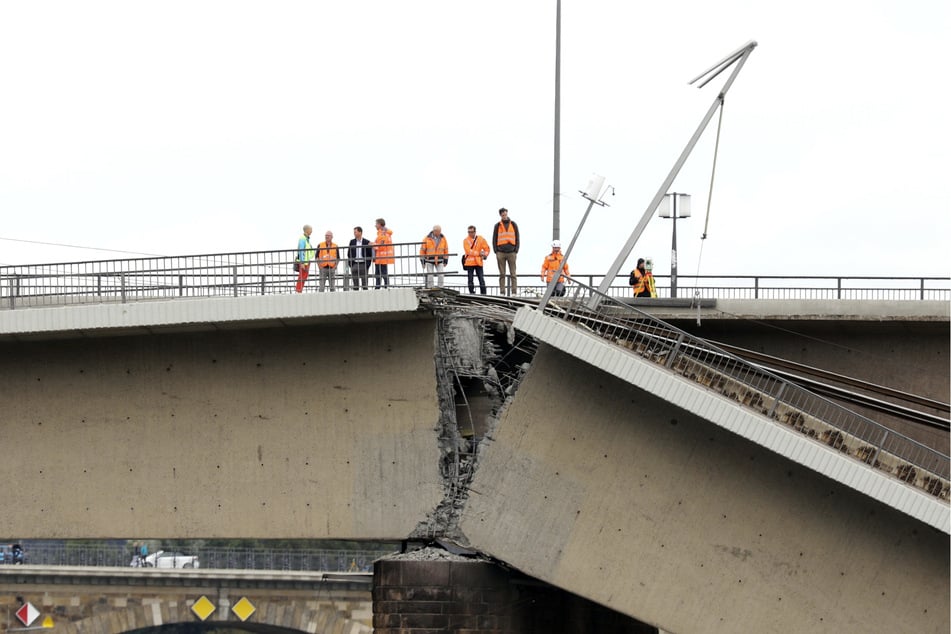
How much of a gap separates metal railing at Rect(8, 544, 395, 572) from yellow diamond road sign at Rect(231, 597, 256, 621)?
187 centimetres

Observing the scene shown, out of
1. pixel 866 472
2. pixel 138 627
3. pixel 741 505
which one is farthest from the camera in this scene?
pixel 138 627

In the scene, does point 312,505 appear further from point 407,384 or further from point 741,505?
point 741,505

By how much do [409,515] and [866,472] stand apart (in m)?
5.74

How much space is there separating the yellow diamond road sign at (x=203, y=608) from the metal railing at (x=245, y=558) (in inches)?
82.2

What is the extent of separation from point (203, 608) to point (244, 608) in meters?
2.14

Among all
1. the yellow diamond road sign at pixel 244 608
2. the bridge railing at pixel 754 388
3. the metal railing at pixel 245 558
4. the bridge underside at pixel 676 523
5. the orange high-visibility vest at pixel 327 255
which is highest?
the orange high-visibility vest at pixel 327 255

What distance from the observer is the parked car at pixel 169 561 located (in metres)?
72.4

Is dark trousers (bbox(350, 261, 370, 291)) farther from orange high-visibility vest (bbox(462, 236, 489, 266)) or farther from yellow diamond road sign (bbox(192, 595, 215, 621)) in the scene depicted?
yellow diamond road sign (bbox(192, 595, 215, 621))

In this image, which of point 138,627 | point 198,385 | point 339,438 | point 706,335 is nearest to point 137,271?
point 198,385

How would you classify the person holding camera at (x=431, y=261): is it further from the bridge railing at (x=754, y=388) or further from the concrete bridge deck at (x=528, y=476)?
the bridge railing at (x=754, y=388)

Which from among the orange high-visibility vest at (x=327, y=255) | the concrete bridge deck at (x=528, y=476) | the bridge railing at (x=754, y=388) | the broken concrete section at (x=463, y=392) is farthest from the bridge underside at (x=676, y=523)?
the orange high-visibility vest at (x=327, y=255)

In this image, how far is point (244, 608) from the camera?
63.6 meters

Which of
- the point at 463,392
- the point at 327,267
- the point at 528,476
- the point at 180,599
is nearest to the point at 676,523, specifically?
the point at 528,476

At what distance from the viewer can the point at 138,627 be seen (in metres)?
65.8
